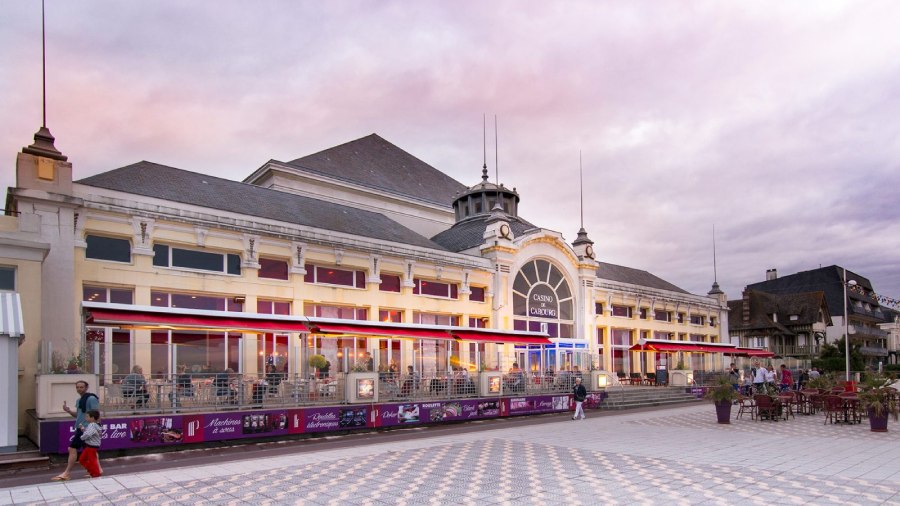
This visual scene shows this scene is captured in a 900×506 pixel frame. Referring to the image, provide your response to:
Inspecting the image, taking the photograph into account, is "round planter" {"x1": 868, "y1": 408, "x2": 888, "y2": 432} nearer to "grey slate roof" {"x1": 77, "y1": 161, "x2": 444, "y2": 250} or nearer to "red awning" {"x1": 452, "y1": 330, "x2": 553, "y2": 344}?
"red awning" {"x1": 452, "y1": 330, "x2": 553, "y2": 344}

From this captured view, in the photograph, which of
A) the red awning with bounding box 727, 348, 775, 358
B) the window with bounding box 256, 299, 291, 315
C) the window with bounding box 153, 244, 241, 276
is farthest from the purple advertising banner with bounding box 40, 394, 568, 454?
the red awning with bounding box 727, 348, 775, 358

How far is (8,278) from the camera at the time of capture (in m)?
18.6

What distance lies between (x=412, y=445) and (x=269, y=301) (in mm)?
10664

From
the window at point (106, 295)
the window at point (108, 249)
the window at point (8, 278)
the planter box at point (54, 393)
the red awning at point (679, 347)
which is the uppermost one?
the window at point (108, 249)

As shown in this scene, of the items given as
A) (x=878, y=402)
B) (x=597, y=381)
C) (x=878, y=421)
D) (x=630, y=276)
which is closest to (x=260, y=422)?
(x=878, y=402)

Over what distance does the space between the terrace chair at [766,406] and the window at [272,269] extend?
18.6 metres

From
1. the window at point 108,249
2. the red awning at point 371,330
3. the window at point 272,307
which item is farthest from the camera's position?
the window at point 272,307

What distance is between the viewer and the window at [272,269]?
26359mm

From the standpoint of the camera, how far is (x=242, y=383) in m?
19.6

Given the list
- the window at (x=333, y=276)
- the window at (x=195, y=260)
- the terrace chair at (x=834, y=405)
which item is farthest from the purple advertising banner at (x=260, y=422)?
the terrace chair at (x=834, y=405)

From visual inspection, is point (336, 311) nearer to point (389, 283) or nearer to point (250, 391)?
point (389, 283)

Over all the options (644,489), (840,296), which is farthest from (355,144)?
(840,296)

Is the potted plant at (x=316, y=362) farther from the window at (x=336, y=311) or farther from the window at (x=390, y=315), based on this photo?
the window at (x=390, y=315)

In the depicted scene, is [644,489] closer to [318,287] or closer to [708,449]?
[708,449]
